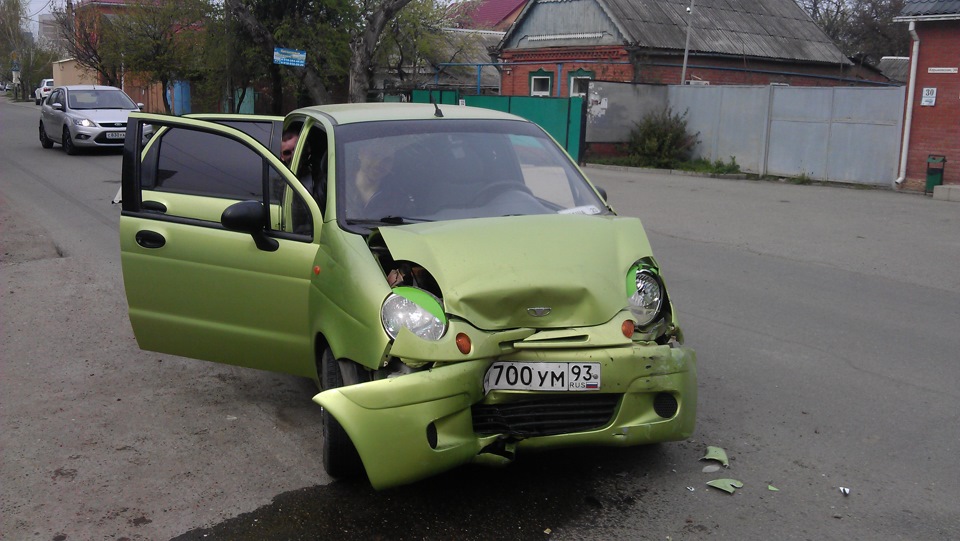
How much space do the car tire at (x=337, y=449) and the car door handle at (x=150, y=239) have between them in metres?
1.47

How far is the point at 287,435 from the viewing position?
4.87 meters

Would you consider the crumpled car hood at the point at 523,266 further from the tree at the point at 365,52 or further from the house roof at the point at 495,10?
the house roof at the point at 495,10

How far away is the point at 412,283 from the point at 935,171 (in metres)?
17.1

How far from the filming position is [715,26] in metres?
31.2

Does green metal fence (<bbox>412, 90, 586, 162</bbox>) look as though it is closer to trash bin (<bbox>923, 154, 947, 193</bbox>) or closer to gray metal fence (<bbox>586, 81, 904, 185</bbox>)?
gray metal fence (<bbox>586, 81, 904, 185</bbox>)

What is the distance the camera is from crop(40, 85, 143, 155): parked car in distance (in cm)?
2256

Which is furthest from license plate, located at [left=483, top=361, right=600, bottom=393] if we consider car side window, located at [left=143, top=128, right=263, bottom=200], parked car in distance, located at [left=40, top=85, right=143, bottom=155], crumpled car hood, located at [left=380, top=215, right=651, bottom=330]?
parked car in distance, located at [left=40, top=85, right=143, bottom=155]

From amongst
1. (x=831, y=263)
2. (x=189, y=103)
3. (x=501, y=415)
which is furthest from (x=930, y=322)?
(x=189, y=103)

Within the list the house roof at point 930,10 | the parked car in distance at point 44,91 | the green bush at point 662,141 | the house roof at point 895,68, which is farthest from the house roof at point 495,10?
the house roof at point 930,10

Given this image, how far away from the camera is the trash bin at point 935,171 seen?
18.3 m

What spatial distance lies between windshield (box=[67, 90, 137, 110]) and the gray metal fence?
40.8 ft

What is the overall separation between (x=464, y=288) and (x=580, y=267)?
55 cm

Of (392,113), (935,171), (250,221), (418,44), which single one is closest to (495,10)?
(418,44)

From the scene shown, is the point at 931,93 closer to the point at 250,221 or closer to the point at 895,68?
the point at 250,221
